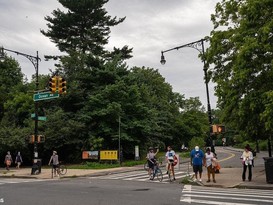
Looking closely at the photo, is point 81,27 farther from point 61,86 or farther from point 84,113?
point 61,86

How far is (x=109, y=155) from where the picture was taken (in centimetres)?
3216

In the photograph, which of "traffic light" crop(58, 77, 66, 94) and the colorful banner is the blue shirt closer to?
"traffic light" crop(58, 77, 66, 94)

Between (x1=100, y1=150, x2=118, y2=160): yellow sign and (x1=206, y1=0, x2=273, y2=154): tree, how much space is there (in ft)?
43.5

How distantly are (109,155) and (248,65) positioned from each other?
1832cm

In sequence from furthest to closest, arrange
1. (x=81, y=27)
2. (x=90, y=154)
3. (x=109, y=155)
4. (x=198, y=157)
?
(x=81, y=27) < (x=90, y=154) < (x=109, y=155) < (x=198, y=157)

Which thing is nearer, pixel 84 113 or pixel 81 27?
pixel 84 113

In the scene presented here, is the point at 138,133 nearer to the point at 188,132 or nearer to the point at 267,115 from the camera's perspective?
the point at 267,115

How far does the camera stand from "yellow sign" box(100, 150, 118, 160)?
31853 millimetres

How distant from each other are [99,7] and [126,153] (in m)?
23.7

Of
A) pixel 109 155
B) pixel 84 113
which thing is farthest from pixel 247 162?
pixel 84 113

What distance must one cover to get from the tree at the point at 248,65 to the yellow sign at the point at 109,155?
1326 cm

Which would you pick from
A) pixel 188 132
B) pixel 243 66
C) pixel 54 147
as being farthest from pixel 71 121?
pixel 188 132

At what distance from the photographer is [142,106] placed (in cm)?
3781

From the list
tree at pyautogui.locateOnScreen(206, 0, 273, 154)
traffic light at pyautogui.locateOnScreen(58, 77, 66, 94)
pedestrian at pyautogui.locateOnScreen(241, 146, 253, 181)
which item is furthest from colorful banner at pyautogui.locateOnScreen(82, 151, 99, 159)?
pedestrian at pyautogui.locateOnScreen(241, 146, 253, 181)
